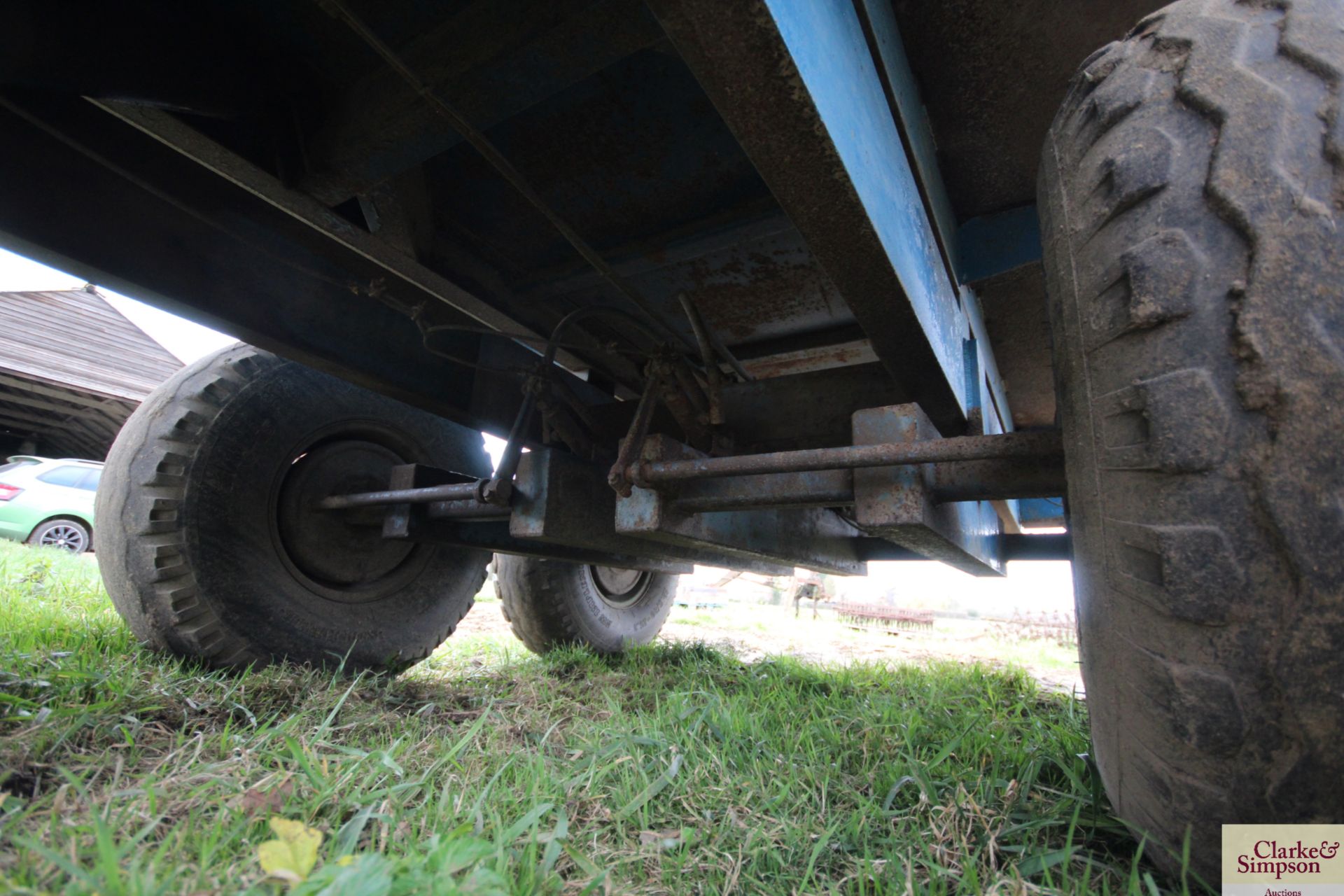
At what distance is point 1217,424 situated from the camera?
2.11 feet

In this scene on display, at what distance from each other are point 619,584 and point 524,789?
239cm

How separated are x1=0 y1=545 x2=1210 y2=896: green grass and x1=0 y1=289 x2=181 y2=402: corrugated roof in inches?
374

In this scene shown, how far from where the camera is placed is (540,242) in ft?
5.52

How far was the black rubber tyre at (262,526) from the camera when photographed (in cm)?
155

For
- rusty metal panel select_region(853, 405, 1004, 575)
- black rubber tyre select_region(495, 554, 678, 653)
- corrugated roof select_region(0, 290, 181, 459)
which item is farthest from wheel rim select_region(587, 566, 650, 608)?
corrugated roof select_region(0, 290, 181, 459)

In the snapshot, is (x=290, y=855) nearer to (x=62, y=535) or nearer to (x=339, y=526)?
(x=339, y=526)

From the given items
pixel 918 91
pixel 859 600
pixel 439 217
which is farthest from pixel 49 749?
pixel 859 600

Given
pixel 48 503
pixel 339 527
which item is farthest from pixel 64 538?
pixel 339 527

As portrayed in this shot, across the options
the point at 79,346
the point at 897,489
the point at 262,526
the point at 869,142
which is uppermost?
the point at 79,346

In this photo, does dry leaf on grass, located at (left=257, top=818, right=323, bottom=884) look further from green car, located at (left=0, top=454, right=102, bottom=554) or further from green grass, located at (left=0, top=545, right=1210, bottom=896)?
green car, located at (left=0, top=454, right=102, bottom=554)

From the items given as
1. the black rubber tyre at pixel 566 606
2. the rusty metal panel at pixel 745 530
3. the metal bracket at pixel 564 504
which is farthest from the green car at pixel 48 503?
the rusty metal panel at pixel 745 530

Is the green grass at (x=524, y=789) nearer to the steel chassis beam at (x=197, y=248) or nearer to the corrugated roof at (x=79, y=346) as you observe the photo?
the steel chassis beam at (x=197, y=248)

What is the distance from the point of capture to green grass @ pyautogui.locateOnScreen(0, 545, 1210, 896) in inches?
26.4

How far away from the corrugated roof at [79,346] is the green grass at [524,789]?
9.51 meters
